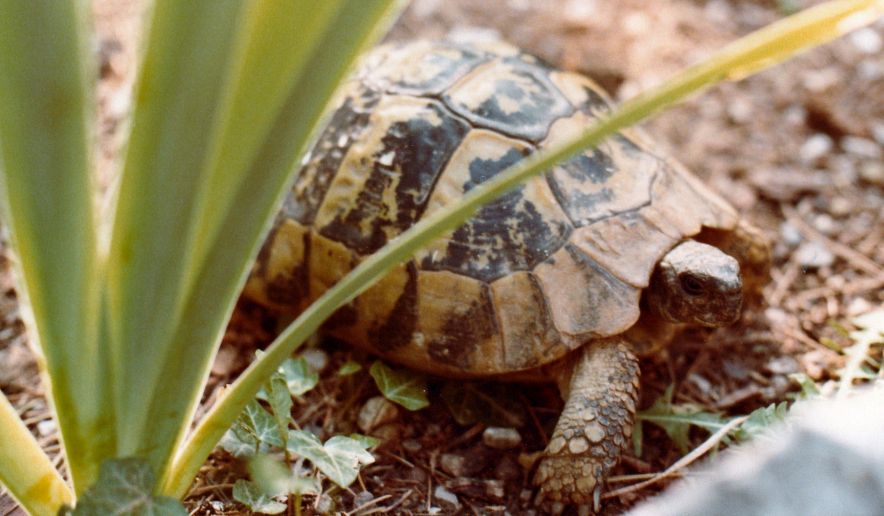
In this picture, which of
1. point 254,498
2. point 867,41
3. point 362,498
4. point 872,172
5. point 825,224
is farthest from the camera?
point 867,41

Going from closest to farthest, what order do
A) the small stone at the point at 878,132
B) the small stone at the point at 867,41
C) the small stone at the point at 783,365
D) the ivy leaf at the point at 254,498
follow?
1. the ivy leaf at the point at 254,498
2. the small stone at the point at 783,365
3. the small stone at the point at 878,132
4. the small stone at the point at 867,41

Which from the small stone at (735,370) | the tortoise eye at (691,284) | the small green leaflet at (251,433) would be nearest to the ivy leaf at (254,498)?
the small green leaflet at (251,433)

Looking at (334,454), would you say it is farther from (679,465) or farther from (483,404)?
(679,465)

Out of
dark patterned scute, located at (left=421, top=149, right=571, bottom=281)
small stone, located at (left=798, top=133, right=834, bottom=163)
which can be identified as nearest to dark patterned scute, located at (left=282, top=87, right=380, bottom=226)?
dark patterned scute, located at (left=421, top=149, right=571, bottom=281)

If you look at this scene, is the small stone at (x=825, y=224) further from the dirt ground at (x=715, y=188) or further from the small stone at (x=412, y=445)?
the small stone at (x=412, y=445)

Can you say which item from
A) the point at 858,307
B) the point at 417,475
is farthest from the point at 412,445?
the point at 858,307

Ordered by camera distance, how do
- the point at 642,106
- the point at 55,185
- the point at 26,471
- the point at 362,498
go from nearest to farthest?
the point at 642,106 < the point at 55,185 < the point at 26,471 < the point at 362,498

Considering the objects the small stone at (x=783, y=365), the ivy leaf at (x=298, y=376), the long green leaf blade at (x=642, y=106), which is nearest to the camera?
the long green leaf blade at (x=642, y=106)
